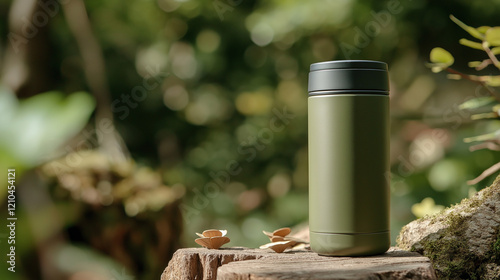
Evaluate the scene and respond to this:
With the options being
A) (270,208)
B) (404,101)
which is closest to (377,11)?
(404,101)

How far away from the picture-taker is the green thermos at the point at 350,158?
1150 millimetres

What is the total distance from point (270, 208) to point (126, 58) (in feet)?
5.41

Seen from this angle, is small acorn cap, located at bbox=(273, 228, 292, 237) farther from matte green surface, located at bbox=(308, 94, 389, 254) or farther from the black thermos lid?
the black thermos lid

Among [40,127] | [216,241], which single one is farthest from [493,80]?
[40,127]

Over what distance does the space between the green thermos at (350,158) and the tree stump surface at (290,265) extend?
0.18 feet

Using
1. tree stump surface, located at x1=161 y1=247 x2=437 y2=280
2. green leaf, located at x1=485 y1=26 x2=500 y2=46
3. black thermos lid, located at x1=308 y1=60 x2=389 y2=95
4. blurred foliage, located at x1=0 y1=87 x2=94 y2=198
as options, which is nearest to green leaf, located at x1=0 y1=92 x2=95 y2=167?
blurred foliage, located at x1=0 y1=87 x2=94 y2=198

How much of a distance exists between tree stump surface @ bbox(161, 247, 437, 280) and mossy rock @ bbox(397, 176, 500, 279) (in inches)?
3.3

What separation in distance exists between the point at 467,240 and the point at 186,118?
118 inches

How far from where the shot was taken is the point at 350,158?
1150 mm

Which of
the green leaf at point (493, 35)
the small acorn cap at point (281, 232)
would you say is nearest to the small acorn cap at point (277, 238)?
the small acorn cap at point (281, 232)

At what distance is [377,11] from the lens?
3047mm

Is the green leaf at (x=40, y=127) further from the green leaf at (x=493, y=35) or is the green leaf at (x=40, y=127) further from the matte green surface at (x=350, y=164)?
the green leaf at (x=493, y=35)

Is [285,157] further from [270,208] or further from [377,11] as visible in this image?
[377,11]

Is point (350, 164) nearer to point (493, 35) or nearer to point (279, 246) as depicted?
point (279, 246)
